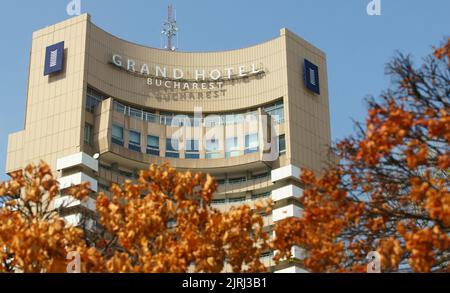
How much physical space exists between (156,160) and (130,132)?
3.58 m

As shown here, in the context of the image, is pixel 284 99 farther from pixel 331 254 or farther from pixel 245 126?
pixel 331 254

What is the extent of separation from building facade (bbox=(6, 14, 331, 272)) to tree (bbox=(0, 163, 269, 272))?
45.0 m

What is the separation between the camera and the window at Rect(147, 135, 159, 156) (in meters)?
75.0

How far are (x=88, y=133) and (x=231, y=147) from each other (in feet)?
44.7

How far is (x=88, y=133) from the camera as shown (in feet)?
236

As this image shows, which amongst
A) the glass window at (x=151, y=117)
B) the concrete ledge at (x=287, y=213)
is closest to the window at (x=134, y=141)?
the glass window at (x=151, y=117)

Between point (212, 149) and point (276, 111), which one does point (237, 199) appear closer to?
point (212, 149)

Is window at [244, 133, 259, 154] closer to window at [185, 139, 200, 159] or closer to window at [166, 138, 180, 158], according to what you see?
window at [185, 139, 200, 159]

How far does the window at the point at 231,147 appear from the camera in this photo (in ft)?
248

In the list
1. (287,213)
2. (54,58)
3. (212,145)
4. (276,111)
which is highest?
(54,58)

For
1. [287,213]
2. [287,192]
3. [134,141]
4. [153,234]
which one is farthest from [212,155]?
[153,234]

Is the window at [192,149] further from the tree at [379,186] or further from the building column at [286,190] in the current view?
the tree at [379,186]

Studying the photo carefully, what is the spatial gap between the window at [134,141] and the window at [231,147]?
27.5 ft

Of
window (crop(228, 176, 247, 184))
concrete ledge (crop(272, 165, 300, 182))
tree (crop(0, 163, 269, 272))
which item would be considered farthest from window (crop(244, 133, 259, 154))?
tree (crop(0, 163, 269, 272))
